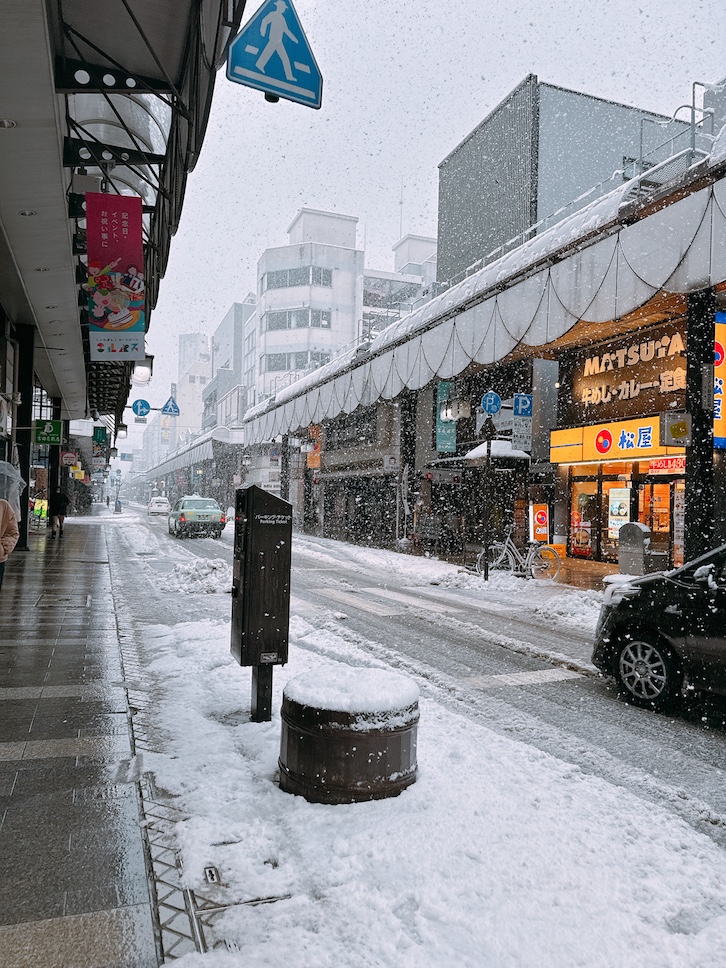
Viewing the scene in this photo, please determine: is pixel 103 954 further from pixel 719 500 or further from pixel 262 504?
pixel 719 500

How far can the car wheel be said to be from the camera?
591 centimetres

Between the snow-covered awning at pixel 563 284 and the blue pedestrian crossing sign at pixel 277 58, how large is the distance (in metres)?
7.59

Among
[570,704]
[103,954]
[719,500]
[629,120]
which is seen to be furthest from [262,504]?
[629,120]

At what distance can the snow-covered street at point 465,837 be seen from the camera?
272 centimetres

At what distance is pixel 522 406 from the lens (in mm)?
19234

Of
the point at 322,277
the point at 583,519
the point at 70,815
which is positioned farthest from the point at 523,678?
the point at 322,277

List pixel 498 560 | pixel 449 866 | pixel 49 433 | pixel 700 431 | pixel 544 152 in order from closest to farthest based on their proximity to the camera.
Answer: pixel 449 866 < pixel 700 431 < pixel 498 560 < pixel 544 152 < pixel 49 433

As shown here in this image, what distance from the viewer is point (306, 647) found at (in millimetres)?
8312

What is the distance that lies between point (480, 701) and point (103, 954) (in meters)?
4.27

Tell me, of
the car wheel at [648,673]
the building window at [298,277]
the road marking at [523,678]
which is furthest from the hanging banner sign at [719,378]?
the building window at [298,277]

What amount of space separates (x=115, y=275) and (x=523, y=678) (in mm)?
7883

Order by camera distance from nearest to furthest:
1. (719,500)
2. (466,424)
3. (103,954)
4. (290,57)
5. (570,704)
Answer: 1. (103,954)
2. (290,57)
3. (570,704)
4. (719,500)
5. (466,424)

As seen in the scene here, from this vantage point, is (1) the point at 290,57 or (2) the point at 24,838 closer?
(2) the point at 24,838

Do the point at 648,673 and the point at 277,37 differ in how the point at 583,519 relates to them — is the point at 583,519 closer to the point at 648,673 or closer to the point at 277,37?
the point at 648,673
